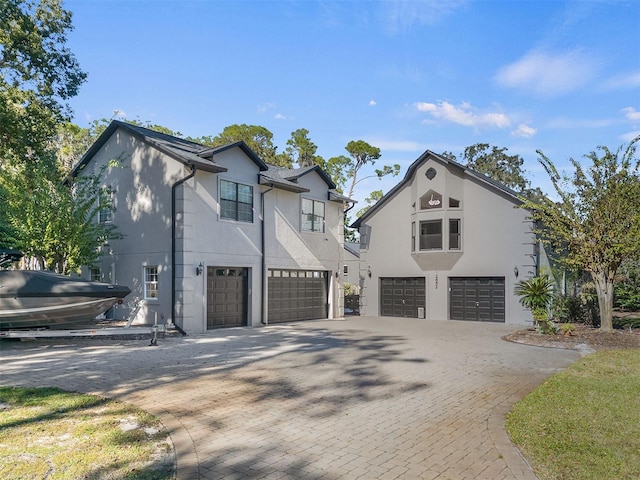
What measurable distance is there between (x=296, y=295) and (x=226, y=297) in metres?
4.29

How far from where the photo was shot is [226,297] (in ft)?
57.5

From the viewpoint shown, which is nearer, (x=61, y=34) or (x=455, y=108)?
(x=61, y=34)

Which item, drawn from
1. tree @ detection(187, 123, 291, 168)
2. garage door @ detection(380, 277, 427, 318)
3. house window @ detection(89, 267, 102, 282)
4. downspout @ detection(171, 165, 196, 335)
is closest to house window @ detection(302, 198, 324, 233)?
garage door @ detection(380, 277, 427, 318)

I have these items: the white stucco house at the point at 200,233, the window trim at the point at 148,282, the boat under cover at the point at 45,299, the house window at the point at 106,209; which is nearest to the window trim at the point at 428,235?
the white stucco house at the point at 200,233

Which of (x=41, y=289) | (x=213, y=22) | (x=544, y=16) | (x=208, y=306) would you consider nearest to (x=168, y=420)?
(x=41, y=289)

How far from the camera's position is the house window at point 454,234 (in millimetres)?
22672

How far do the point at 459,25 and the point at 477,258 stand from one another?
11.6 meters

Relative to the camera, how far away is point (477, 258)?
72.6 ft

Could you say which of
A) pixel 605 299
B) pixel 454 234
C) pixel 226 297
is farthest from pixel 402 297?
pixel 226 297

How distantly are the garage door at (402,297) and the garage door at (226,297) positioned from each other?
9.52 metres

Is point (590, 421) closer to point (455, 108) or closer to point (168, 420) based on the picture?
point (168, 420)

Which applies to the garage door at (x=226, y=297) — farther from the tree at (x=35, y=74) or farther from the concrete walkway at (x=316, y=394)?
the tree at (x=35, y=74)

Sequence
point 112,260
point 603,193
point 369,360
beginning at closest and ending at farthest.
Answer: point 369,360
point 603,193
point 112,260

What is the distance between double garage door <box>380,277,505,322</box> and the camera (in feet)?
71.0
